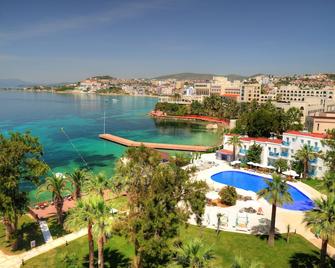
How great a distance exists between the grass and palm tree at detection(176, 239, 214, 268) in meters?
4.50

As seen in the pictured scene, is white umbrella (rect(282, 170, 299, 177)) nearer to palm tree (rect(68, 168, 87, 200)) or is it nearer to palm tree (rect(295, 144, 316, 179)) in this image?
palm tree (rect(295, 144, 316, 179))

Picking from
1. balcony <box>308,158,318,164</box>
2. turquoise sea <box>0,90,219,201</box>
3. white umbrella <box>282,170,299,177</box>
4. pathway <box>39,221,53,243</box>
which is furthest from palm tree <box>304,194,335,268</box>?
turquoise sea <box>0,90,219,201</box>

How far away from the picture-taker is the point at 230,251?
22.3 meters

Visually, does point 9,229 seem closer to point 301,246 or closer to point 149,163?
point 149,163

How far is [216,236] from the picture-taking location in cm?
2462

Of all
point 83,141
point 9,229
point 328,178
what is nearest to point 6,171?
point 9,229

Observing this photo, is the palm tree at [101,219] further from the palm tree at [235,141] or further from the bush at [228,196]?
the palm tree at [235,141]

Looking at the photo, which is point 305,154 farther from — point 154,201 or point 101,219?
point 101,219

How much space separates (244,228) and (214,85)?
6868 inches

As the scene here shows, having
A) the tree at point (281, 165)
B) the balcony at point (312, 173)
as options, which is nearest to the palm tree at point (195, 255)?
the tree at point (281, 165)

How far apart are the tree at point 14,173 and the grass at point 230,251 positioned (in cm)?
423

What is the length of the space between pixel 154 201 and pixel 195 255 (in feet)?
11.9

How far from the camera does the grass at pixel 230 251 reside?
68.0ft

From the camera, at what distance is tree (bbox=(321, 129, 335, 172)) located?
113 feet
